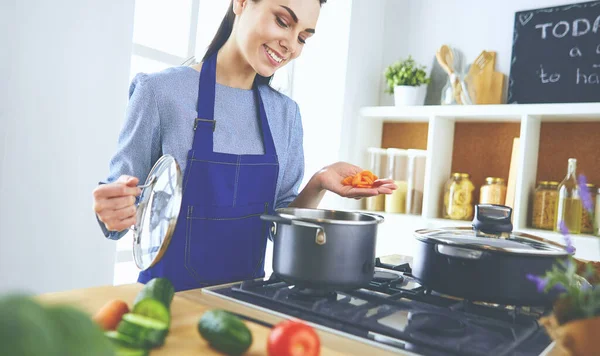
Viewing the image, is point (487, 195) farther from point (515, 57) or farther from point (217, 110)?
point (217, 110)

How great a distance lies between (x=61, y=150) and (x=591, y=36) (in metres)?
2.42

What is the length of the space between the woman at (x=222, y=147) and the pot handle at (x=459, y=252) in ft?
0.90

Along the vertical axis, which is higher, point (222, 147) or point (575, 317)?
point (222, 147)

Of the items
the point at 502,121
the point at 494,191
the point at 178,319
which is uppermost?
the point at 502,121

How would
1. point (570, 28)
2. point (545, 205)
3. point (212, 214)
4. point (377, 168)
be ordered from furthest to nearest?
point (377, 168), point (570, 28), point (545, 205), point (212, 214)

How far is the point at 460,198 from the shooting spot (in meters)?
2.62

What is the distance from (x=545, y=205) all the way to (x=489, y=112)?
1.72ft

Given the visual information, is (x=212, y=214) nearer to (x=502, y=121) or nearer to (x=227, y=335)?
(x=227, y=335)

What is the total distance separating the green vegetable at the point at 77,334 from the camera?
0.39 metres

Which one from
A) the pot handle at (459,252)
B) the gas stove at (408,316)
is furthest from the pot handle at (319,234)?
the pot handle at (459,252)

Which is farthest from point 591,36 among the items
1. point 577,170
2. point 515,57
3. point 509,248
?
point 509,248

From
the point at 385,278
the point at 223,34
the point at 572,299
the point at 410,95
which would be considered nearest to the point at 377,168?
the point at 410,95

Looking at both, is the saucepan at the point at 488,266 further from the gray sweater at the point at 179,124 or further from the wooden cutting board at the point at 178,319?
the gray sweater at the point at 179,124

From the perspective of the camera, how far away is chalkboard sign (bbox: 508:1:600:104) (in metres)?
2.42
